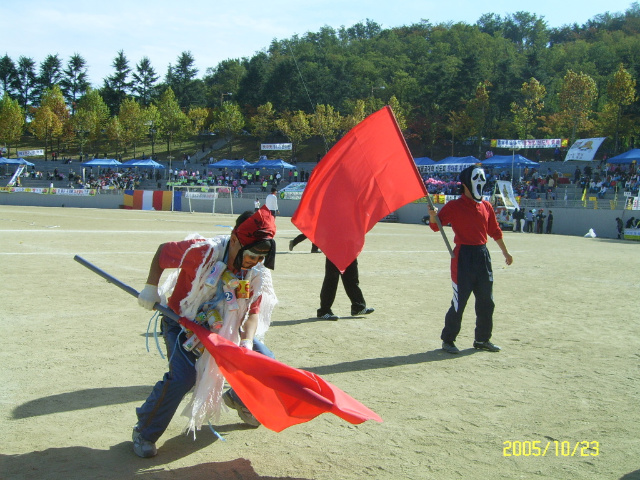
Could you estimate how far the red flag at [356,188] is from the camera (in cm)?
589

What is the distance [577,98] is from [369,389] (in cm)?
6038

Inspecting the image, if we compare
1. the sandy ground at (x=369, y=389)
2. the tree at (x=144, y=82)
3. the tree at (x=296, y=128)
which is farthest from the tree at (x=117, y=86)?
the sandy ground at (x=369, y=389)

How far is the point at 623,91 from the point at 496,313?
53505 mm

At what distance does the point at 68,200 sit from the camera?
155ft

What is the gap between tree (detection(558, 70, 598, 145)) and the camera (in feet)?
188

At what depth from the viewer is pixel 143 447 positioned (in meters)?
3.69

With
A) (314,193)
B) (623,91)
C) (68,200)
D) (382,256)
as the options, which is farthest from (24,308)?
(623,91)

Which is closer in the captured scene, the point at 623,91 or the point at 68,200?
the point at 68,200

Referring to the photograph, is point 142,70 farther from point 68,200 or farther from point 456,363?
point 456,363

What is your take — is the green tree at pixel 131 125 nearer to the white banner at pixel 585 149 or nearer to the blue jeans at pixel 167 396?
the white banner at pixel 585 149

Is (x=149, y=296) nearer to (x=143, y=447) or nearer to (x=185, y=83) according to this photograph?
(x=143, y=447)
